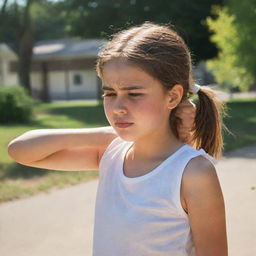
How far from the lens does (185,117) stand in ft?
6.14

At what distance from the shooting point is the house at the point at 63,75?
4116 cm

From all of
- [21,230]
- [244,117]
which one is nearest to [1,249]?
[21,230]

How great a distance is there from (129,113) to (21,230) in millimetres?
3483

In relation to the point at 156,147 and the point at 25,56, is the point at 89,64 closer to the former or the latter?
the point at 25,56

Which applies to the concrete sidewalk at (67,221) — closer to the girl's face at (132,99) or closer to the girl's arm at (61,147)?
the girl's arm at (61,147)

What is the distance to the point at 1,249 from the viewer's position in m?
4.31

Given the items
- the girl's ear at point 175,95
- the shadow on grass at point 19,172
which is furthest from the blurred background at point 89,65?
the girl's ear at point 175,95

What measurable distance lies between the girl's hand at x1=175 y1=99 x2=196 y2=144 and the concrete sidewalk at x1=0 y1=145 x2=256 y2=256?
247 cm

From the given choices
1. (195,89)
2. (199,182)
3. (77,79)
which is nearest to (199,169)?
(199,182)

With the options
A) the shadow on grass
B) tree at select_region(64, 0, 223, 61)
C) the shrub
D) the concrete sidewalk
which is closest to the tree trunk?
tree at select_region(64, 0, 223, 61)

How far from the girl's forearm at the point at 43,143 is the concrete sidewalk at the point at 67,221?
2.39 m

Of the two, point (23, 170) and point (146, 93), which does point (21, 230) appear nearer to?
point (23, 170)

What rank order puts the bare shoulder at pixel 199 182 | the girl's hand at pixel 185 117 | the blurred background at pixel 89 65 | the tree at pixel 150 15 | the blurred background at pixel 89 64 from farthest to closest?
the tree at pixel 150 15 → the blurred background at pixel 89 64 → the blurred background at pixel 89 65 → the girl's hand at pixel 185 117 → the bare shoulder at pixel 199 182

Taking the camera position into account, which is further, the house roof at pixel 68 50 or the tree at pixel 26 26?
the house roof at pixel 68 50
